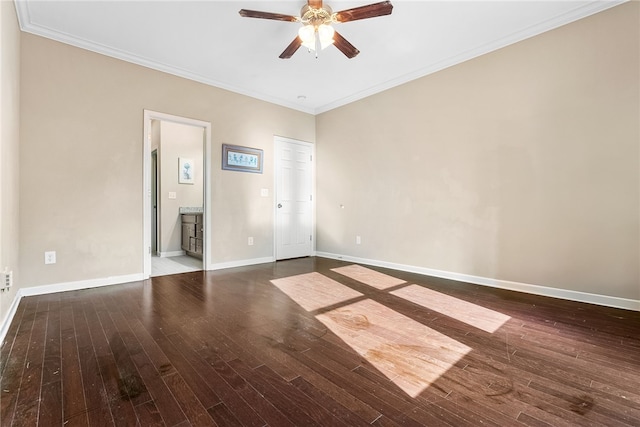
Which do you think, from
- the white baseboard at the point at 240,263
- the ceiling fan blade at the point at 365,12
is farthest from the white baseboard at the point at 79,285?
the ceiling fan blade at the point at 365,12

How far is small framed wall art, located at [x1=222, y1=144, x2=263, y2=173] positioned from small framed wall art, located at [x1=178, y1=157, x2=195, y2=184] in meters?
1.94

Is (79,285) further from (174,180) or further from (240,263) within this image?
(174,180)

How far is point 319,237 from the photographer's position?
210 inches

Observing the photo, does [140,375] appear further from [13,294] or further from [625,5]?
[625,5]

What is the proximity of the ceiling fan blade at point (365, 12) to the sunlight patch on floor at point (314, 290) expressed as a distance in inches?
99.3

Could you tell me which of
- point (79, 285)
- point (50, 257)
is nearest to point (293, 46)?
point (50, 257)

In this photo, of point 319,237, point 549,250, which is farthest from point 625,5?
point 319,237

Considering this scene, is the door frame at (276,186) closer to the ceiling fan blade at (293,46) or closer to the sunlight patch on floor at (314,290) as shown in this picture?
the sunlight patch on floor at (314,290)

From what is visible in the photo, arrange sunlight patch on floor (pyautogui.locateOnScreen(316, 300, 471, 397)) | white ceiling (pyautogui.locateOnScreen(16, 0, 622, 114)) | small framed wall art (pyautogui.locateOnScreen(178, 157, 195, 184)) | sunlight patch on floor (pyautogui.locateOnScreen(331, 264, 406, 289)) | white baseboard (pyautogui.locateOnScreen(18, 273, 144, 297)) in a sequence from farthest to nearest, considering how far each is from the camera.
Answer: small framed wall art (pyautogui.locateOnScreen(178, 157, 195, 184)), sunlight patch on floor (pyautogui.locateOnScreen(331, 264, 406, 289)), white baseboard (pyautogui.locateOnScreen(18, 273, 144, 297)), white ceiling (pyautogui.locateOnScreen(16, 0, 622, 114)), sunlight patch on floor (pyautogui.locateOnScreen(316, 300, 471, 397))

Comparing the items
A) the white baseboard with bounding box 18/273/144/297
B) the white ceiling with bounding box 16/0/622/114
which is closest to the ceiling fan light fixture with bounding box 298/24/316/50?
the white ceiling with bounding box 16/0/622/114

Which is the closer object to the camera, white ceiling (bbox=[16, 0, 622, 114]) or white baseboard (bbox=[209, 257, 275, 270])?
white ceiling (bbox=[16, 0, 622, 114])

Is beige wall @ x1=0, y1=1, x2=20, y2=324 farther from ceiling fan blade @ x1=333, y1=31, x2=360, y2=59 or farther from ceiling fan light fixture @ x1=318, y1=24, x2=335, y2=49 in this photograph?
ceiling fan blade @ x1=333, y1=31, x2=360, y2=59

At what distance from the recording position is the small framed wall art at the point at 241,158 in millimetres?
4230

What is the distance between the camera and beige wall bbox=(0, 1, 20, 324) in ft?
6.61
